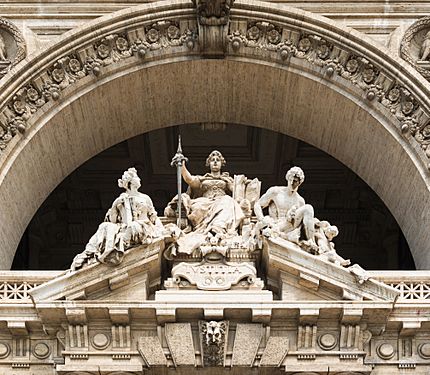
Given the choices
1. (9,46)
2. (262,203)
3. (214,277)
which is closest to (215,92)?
(262,203)

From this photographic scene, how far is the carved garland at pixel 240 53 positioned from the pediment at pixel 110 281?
2662mm

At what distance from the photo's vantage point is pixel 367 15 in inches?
972

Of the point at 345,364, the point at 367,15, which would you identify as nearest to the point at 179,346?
the point at 345,364

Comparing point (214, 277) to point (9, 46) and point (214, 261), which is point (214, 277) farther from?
point (9, 46)

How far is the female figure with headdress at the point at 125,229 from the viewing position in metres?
22.1

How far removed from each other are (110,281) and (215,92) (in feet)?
13.3

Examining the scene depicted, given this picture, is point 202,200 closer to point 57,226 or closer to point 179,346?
point 179,346

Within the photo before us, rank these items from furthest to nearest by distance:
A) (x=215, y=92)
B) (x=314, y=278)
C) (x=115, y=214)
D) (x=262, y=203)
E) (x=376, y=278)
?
1. (x=215, y=92)
2. (x=262, y=203)
3. (x=115, y=214)
4. (x=376, y=278)
5. (x=314, y=278)

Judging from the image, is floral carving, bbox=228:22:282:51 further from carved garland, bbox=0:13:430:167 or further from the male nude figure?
the male nude figure

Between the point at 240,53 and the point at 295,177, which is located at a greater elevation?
the point at 240,53

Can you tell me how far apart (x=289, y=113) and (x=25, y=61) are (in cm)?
364

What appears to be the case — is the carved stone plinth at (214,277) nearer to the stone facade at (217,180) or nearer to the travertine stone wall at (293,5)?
the stone facade at (217,180)

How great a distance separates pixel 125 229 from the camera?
22.2m

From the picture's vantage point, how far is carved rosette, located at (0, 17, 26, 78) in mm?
24266
